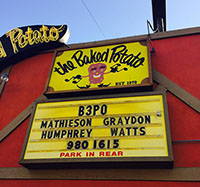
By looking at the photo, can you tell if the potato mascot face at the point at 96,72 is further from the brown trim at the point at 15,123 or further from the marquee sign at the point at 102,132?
the brown trim at the point at 15,123

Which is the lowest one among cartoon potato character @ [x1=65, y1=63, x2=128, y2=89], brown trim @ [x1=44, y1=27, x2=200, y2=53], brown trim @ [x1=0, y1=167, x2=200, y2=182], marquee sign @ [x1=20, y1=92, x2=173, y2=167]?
brown trim @ [x1=0, y1=167, x2=200, y2=182]

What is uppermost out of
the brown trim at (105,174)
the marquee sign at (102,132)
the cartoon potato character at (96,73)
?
the cartoon potato character at (96,73)

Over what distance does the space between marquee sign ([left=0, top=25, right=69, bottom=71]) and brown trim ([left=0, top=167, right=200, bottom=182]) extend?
4.54 meters

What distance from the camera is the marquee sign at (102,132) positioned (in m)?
5.16

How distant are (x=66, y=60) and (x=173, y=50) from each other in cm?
373

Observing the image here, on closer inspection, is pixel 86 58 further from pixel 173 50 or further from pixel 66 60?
pixel 173 50

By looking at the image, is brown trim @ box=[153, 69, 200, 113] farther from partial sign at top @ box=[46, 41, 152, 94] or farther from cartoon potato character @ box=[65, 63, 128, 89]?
cartoon potato character @ box=[65, 63, 128, 89]

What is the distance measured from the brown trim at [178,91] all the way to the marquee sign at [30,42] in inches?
161

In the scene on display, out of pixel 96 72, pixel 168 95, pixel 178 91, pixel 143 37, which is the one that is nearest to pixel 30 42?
pixel 96 72

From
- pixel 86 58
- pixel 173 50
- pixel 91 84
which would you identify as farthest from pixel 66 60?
pixel 173 50

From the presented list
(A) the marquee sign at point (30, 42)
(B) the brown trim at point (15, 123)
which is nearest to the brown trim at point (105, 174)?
(B) the brown trim at point (15, 123)

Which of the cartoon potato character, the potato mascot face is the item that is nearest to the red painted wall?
the cartoon potato character

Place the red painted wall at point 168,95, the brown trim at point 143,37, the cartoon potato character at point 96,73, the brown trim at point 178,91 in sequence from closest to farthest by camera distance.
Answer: the red painted wall at point 168,95
the brown trim at point 178,91
the cartoon potato character at point 96,73
the brown trim at point 143,37

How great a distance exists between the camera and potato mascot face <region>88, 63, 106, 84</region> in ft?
22.6
